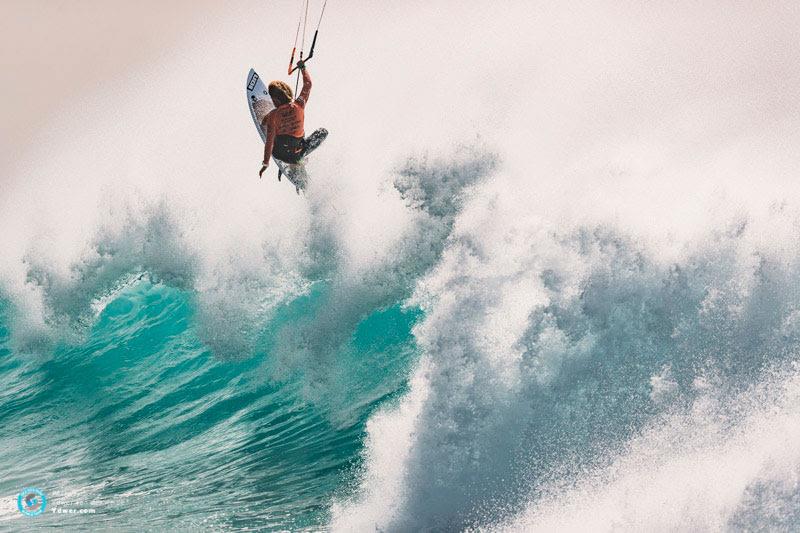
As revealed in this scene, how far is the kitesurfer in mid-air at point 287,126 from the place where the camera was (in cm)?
891

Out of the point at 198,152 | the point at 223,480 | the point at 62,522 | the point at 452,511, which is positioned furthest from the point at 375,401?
the point at 198,152

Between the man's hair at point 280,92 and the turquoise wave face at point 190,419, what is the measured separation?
10.3ft

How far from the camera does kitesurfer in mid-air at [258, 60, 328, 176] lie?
8.91 meters

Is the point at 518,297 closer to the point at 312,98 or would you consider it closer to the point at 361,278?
the point at 361,278

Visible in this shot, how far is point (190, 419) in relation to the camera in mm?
10219

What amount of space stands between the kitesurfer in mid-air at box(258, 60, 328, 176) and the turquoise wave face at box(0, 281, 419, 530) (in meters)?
2.39

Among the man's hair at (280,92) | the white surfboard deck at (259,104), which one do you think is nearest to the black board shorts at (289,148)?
the man's hair at (280,92)

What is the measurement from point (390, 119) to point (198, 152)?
4823mm

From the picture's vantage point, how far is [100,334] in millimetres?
13250

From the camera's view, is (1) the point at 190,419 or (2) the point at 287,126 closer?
(2) the point at 287,126

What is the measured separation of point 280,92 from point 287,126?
0.47 metres

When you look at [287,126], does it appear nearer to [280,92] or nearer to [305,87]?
[280,92]

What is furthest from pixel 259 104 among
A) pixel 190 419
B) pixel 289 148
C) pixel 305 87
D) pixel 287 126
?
pixel 190 419

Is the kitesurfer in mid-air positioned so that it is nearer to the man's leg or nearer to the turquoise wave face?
the man's leg
